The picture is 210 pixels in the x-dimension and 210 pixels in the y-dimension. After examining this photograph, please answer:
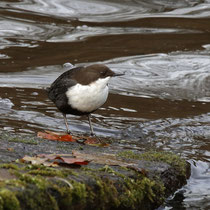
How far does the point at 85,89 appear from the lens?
4.91 metres

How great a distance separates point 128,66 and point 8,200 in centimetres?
574

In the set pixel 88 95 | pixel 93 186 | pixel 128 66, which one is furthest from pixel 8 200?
pixel 128 66

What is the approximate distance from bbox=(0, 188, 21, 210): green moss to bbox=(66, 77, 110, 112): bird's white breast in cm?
231

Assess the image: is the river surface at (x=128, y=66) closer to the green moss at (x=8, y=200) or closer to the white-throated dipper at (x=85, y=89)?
the white-throated dipper at (x=85, y=89)

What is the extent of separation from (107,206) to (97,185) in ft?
0.49

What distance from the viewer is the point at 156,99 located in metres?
7.10

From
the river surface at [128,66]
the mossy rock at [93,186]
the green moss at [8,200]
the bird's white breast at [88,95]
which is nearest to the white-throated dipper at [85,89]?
the bird's white breast at [88,95]

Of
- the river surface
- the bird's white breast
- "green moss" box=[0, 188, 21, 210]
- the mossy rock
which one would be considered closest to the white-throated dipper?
the bird's white breast

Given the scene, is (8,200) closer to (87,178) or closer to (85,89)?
(87,178)

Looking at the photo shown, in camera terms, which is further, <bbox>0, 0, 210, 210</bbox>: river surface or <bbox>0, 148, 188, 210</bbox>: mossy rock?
<bbox>0, 0, 210, 210</bbox>: river surface

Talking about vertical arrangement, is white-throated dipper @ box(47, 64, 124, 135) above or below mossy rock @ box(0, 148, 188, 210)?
above

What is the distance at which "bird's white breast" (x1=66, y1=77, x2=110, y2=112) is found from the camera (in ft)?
16.1

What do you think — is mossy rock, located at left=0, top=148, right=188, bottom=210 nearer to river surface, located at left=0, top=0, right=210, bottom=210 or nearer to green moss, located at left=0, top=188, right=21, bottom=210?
green moss, located at left=0, top=188, right=21, bottom=210

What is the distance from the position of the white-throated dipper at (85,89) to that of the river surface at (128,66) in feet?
1.67
